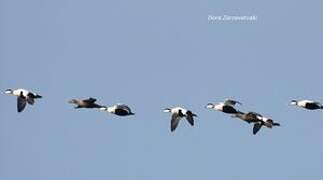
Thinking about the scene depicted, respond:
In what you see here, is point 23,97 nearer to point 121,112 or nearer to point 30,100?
point 30,100

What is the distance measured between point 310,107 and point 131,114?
6.56 metres

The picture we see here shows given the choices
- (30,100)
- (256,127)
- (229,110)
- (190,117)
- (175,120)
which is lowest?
(256,127)

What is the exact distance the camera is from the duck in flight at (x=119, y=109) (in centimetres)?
10267

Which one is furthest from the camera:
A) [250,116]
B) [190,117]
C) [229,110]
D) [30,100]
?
[229,110]

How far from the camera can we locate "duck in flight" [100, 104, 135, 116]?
103m

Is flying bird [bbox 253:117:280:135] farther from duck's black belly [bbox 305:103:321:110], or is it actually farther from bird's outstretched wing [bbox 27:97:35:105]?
bird's outstretched wing [bbox 27:97:35:105]

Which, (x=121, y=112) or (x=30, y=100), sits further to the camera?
(x=121, y=112)

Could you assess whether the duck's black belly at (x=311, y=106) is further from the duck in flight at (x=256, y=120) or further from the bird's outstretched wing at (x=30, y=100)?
the bird's outstretched wing at (x=30, y=100)

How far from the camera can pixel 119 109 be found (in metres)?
103

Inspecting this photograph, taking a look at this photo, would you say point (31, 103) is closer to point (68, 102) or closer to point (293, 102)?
point (68, 102)

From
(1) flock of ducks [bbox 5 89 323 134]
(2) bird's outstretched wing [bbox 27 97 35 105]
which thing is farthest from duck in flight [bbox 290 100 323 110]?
(2) bird's outstretched wing [bbox 27 97 35 105]

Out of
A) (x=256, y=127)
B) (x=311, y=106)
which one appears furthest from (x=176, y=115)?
(x=311, y=106)

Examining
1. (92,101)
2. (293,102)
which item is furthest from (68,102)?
(293,102)

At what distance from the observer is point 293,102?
342ft
